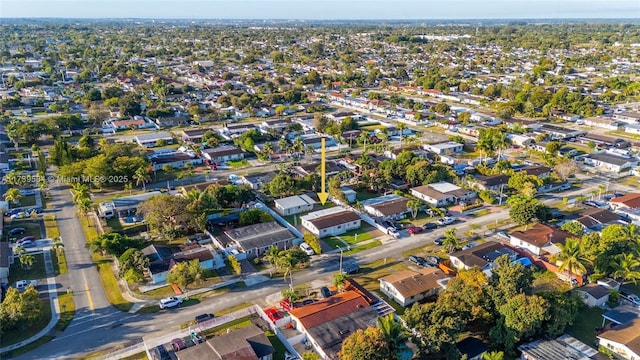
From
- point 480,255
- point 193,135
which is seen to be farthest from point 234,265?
point 193,135

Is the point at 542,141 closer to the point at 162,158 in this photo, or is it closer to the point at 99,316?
the point at 162,158

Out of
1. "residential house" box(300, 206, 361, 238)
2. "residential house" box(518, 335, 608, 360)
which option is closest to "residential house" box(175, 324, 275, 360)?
"residential house" box(518, 335, 608, 360)

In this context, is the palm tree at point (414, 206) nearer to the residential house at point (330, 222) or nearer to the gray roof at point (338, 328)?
the residential house at point (330, 222)

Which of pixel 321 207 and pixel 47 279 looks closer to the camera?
pixel 47 279

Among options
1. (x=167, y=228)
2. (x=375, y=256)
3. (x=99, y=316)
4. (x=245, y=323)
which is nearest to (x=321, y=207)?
(x=375, y=256)

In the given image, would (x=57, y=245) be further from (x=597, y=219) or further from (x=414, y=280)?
(x=597, y=219)

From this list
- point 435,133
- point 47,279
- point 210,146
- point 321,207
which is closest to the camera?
point 47,279
